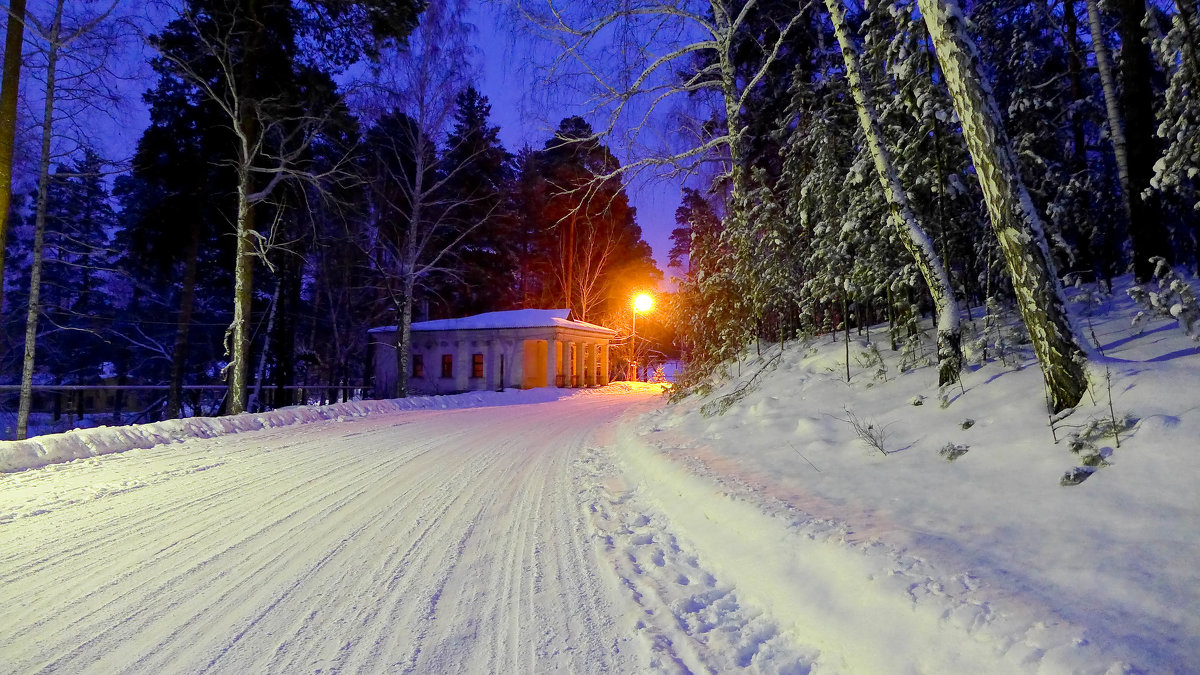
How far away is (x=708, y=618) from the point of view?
9.14 feet

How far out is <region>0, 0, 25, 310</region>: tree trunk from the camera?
827 cm

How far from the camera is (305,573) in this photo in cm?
325

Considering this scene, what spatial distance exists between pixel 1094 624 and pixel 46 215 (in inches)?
626

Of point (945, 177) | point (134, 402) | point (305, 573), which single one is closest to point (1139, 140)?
point (945, 177)

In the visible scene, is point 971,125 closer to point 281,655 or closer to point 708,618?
point 708,618

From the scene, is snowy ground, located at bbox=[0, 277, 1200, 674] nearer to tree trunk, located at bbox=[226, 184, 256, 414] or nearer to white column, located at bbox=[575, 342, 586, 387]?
tree trunk, located at bbox=[226, 184, 256, 414]

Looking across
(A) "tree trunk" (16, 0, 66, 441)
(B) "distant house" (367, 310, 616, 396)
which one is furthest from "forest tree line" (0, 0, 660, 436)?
(B) "distant house" (367, 310, 616, 396)

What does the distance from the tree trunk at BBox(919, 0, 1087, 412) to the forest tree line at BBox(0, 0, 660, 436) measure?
6076 millimetres

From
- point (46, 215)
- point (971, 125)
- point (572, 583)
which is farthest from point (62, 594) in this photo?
point (46, 215)

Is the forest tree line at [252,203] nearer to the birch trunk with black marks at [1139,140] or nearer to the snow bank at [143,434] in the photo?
the snow bank at [143,434]

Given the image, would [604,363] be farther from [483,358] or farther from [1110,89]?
[1110,89]

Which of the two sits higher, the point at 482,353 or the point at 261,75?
the point at 261,75

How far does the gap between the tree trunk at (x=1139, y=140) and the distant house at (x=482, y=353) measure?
66.3 ft

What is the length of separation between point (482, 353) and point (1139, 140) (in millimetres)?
23803
